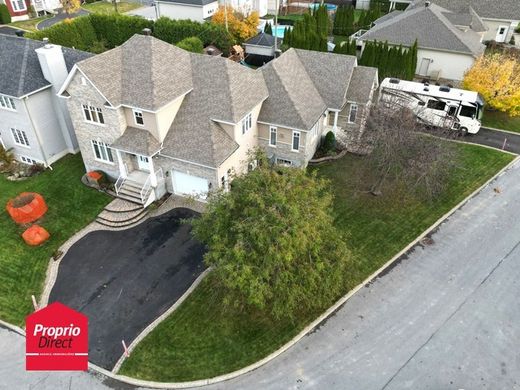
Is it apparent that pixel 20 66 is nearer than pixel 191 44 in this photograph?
Yes

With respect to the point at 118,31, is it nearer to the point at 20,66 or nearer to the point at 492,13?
the point at 20,66

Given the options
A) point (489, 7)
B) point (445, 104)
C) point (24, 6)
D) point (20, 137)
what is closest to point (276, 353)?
point (20, 137)

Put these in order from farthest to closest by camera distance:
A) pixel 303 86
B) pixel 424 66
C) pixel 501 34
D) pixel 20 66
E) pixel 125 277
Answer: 1. pixel 501 34
2. pixel 424 66
3. pixel 303 86
4. pixel 20 66
5. pixel 125 277

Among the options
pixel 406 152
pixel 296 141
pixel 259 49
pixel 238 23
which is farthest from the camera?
pixel 238 23

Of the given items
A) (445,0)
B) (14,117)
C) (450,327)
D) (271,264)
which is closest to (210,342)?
(271,264)

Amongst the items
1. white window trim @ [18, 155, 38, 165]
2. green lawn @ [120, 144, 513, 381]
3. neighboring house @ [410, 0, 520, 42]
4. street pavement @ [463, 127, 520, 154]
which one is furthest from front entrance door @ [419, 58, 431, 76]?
white window trim @ [18, 155, 38, 165]

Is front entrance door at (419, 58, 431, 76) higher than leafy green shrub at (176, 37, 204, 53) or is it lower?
lower

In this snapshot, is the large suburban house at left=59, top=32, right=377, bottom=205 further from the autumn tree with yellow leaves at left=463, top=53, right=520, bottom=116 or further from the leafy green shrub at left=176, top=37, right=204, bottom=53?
the autumn tree with yellow leaves at left=463, top=53, right=520, bottom=116
